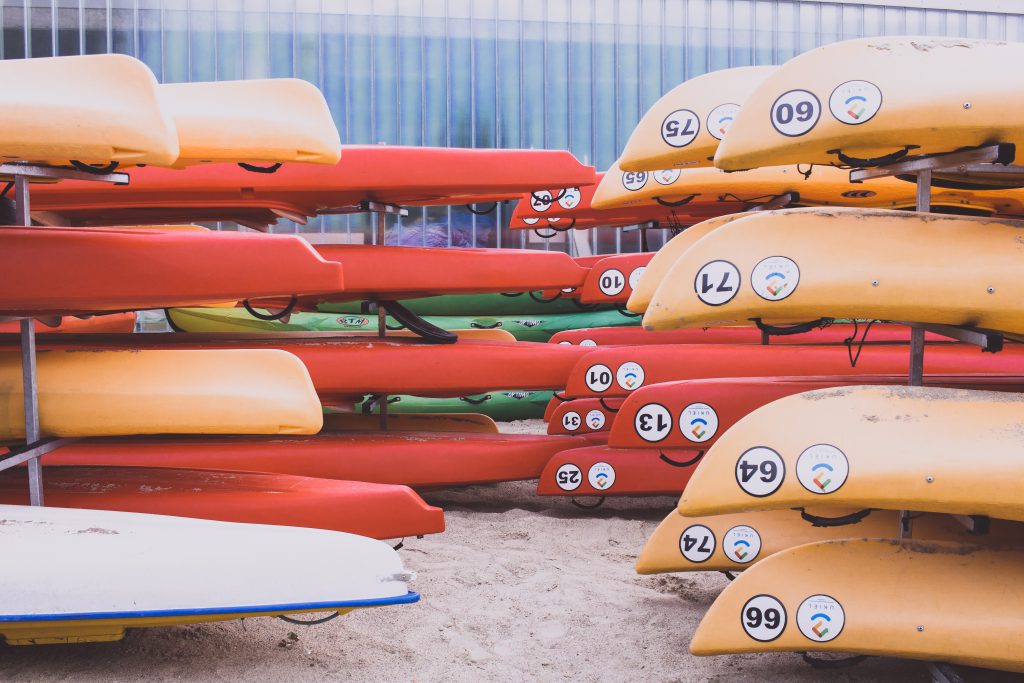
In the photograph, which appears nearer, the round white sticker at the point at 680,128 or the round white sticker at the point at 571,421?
the round white sticker at the point at 680,128

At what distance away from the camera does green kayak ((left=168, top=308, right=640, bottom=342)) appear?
5035 mm

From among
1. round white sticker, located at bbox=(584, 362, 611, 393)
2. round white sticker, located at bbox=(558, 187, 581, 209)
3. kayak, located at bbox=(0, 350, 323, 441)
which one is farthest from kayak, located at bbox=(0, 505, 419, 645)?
round white sticker, located at bbox=(558, 187, 581, 209)

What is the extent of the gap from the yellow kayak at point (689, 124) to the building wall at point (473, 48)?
10.6 ft

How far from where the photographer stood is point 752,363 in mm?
3543

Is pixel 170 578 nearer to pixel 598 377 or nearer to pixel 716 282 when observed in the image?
pixel 716 282

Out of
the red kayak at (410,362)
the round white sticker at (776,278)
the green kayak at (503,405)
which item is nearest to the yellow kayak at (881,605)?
the round white sticker at (776,278)

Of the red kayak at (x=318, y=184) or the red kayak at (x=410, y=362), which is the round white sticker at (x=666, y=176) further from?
the red kayak at (x=410, y=362)

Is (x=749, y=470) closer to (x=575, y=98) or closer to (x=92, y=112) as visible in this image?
(x=92, y=112)

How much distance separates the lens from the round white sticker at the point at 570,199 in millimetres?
4523

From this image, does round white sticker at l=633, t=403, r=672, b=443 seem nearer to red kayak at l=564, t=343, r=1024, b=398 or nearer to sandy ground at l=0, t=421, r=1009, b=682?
sandy ground at l=0, t=421, r=1009, b=682

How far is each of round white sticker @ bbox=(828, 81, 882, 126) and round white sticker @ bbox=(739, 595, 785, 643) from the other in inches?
37.4

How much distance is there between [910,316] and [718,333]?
78.6 inches

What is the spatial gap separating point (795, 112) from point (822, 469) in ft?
2.36

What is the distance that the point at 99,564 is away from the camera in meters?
1.94
